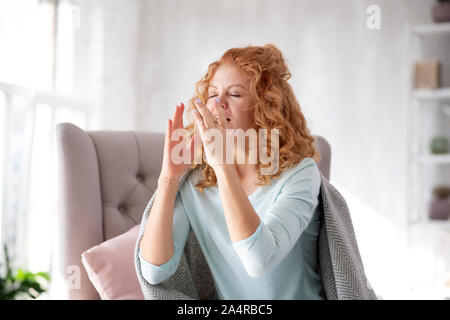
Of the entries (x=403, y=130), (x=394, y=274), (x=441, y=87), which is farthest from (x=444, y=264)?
(x=394, y=274)

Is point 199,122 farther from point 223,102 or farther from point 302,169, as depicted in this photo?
point 302,169

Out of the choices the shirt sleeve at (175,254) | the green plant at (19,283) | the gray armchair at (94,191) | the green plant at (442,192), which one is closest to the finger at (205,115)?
the shirt sleeve at (175,254)

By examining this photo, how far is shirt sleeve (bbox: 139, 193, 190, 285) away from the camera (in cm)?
68

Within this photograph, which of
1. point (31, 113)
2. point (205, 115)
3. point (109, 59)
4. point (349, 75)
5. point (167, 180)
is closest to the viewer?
point (205, 115)

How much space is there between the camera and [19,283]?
1190mm

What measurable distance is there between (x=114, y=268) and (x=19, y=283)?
1.49 feet

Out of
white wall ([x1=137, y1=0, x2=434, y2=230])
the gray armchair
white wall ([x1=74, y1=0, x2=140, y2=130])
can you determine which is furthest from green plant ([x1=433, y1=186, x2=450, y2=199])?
the gray armchair

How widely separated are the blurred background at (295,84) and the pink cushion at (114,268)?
2.35 feet

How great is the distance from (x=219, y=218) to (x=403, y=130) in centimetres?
181

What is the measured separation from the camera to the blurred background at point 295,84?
1.59 meters

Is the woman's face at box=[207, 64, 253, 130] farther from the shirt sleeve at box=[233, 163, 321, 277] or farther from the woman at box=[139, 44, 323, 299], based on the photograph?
the shirt sleeve at box=[233, 163, 321, 277]

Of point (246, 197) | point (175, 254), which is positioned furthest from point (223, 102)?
point (175, 254)

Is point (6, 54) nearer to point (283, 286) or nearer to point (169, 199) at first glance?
point (169, 199)

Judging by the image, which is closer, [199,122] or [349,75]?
[199,122]
